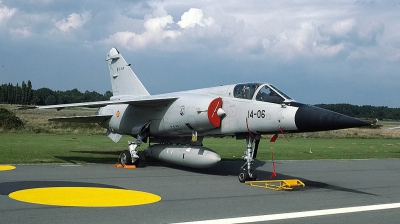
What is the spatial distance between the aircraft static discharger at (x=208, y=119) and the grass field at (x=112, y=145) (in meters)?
2.72

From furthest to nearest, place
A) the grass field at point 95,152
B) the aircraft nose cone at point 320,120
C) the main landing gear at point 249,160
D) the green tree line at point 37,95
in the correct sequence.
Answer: the green tree line at point 37,95 < the grass field at point 95,152 < the main landing gear at point 249,160 < the aircraft nose cone at point 320,120

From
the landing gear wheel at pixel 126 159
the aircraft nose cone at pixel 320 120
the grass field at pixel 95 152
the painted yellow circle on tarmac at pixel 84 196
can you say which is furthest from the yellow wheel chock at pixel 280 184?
the grass field at pixel 95 152

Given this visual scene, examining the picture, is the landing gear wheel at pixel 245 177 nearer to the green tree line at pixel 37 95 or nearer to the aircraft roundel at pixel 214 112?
the aircraft roundel at pixel 214 112

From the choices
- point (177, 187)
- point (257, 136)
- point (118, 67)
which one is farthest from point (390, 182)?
point (118, 67)

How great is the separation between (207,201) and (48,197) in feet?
10.6

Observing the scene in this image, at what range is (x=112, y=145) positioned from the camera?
29.1m

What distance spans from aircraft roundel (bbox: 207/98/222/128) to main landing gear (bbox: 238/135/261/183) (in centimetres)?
109

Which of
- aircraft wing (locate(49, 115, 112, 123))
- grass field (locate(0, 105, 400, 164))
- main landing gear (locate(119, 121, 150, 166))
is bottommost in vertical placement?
grass field (locate(0, 105, 400, 164))

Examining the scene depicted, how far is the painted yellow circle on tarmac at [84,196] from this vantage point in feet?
28.9

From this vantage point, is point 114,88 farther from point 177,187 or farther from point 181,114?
point 177,187

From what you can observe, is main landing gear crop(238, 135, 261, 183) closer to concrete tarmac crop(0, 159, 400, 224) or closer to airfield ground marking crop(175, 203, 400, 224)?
concrete tarmac crop(0, 159, 400, 224)

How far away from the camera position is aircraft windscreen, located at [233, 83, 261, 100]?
1346 cm

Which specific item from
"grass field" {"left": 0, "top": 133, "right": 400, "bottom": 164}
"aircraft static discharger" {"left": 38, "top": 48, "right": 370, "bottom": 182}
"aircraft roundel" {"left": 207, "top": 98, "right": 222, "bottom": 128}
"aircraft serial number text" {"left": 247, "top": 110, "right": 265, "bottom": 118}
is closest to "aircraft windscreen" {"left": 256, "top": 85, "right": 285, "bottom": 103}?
"aircraft static discharger" {"left": 38, "top": 48, "right": 370, "bottom": 182}

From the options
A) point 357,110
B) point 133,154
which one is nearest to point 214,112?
point 133,154
